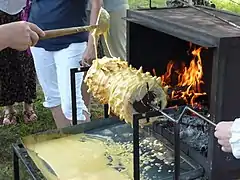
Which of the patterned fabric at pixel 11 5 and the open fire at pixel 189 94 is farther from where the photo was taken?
the patterned fabric at pixel 11 5

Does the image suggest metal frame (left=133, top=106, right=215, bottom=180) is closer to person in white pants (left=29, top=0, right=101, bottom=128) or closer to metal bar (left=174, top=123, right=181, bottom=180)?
metal bar (left=174, top=123, right=181, bottom=180)

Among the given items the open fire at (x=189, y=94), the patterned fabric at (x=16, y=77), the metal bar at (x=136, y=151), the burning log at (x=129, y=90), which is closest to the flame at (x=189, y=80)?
the open fire at (x=189, y=94)

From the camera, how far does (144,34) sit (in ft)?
6.85

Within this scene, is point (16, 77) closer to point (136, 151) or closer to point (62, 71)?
point (62, 71)

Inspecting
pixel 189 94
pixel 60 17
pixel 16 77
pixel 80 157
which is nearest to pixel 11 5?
pixel 60 17

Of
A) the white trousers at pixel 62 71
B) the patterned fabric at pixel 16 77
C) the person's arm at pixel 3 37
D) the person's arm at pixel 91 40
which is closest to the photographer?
the person's arm at pixel 3 37

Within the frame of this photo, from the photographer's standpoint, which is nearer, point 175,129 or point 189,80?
point 175,129

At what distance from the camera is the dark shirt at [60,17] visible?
2.42m

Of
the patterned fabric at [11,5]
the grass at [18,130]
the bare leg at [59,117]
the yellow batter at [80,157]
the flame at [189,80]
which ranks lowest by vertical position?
the grass at [18,130]

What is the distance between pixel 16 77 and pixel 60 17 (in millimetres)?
1140

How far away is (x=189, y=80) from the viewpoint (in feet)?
6.53

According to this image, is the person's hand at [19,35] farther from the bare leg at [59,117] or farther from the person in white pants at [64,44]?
the bare leg at [59,117]

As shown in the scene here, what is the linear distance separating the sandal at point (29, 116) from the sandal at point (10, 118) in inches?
2.9

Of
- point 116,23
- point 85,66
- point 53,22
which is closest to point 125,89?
point 85,66
